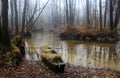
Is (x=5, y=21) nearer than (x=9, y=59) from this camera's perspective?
No

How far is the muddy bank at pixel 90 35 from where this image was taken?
2728 cm

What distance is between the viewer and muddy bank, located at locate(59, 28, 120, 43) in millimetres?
27284

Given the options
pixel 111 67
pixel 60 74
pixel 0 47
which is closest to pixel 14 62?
pixel 0 47

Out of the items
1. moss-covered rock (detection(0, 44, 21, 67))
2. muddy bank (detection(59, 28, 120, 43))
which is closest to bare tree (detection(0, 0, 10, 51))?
moss-covered rock (detection(0, 44, 21, 67))

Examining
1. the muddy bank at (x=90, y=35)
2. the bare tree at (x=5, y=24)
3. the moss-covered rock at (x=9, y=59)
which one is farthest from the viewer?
Answer: the muddy bank at (x=90, y=35)

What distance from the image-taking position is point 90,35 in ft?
97.2

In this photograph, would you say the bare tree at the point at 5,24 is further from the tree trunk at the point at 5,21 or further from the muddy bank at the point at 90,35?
the muddy bank at the point at 90,35

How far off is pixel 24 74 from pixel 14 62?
5.72 ft

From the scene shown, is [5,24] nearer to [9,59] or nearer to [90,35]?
[9,59]

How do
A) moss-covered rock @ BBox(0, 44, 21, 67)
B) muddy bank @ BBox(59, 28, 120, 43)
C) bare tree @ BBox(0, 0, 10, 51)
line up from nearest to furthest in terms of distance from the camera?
moss-covered rock @ BBox(0, 44, 21, 67) → bare tree @ BBox(0, 0, 10, 51) → muddy bank @ BBox(59, 28, 120, 43)

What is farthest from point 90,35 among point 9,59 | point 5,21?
point 9,59

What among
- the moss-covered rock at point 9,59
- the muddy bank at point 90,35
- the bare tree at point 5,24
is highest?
the bare tree at point 5,24

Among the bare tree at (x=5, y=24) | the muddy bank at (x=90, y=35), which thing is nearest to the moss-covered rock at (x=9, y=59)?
the bare tree at (x=5, y=24)

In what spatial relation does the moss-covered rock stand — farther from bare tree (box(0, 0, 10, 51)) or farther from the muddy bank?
the muddy bank
